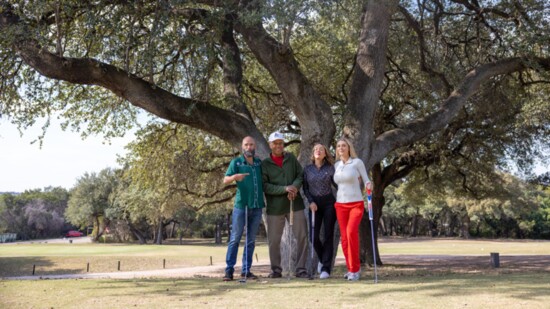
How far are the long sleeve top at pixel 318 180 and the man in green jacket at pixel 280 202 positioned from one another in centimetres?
15

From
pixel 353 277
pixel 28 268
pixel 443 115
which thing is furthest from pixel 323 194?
pixel 28 268

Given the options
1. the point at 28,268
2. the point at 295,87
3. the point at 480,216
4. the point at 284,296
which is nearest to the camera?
the point at 284,296

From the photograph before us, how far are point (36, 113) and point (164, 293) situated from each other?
8846 millimetres

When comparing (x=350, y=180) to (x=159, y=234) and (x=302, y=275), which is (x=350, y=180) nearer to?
(x=302, y=275)

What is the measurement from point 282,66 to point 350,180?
11.9 feet

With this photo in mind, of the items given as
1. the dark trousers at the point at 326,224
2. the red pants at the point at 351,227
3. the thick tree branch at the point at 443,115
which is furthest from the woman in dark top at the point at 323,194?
the thick tree branch at the point at 443,115

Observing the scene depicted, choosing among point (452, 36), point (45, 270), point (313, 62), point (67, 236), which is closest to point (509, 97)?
point (452, 36)

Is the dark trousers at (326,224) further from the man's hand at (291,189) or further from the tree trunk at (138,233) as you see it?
the tree trunk at (138,233)

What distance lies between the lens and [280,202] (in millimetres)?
7211

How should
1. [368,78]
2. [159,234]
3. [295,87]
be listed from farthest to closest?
[159,234], [368,78], [295,87]

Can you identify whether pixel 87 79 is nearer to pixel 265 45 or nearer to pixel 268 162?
pixel 265 45

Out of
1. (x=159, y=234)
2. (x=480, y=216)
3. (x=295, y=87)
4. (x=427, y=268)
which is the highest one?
(x=295, y=87)

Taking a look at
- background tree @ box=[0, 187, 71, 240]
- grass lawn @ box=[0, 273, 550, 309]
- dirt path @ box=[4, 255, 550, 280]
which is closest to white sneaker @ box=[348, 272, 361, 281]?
grass lawn @ box=[0, 273, 550, 309]

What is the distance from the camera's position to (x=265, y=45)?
9453mm
